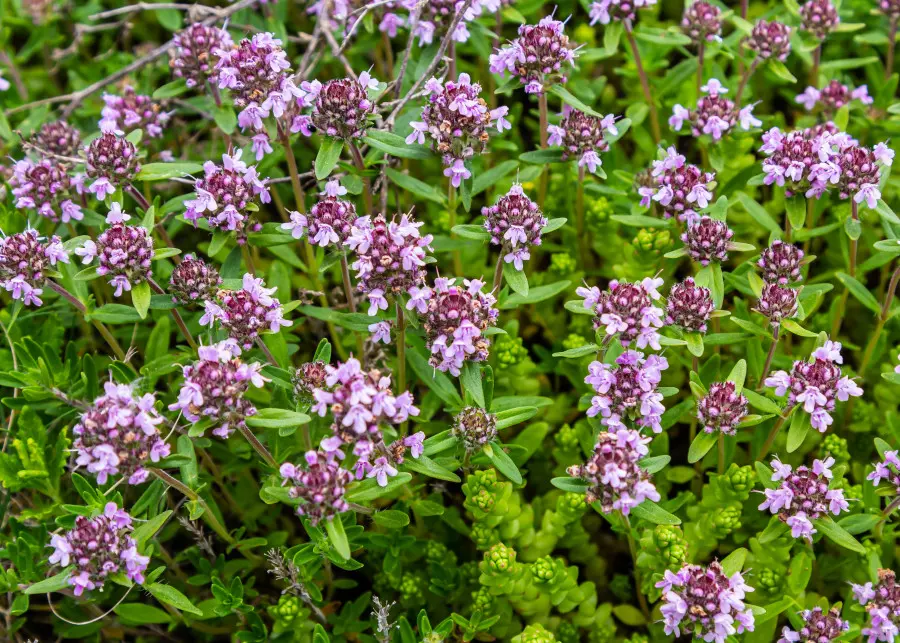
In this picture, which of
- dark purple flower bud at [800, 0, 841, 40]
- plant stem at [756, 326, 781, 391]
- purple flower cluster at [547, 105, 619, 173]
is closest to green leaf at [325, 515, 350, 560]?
plant stem at [756, 326, 781, 391]

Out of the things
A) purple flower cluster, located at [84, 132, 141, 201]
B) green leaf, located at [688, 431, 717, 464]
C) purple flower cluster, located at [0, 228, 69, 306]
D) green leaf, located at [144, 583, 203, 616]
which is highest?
purple flower cluster, located at [84, 132, 141, 201]

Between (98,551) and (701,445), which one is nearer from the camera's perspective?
(98,551)

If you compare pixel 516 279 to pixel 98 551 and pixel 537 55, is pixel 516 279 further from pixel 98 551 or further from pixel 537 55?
pixel 98 551

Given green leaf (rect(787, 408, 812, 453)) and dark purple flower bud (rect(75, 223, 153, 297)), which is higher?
dark purple flower bud (rect(75, 223, 153, 297))

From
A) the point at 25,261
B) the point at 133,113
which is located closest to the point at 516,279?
the point at 25,261

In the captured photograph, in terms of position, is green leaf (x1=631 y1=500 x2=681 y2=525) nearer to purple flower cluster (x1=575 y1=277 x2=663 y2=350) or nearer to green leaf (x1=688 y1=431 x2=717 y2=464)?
green leaf (x1=688 y1=431 x2=717 y2=464)

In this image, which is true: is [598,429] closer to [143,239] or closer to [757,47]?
[143,239]
